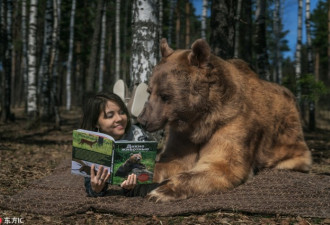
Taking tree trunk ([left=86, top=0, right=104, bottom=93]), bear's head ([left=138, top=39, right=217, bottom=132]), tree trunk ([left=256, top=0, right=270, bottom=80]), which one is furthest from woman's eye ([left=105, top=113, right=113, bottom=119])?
tree trunk ([left=86, top=0, right=104, bottom=93])

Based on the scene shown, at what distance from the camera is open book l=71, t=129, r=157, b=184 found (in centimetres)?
285

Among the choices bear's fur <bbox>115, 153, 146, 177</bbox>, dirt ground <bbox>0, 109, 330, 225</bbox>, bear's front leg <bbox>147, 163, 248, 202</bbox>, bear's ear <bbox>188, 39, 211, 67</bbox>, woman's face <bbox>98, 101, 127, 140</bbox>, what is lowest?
dirt ground <bbox>0, 109, 330, 225</bbox>

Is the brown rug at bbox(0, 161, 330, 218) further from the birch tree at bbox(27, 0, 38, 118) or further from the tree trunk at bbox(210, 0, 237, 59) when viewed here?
the birch tree at bbox(27, 0, 38, 118)

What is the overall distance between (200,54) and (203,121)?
0.62 m

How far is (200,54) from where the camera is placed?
3.24 m

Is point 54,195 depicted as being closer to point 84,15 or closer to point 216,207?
point 216,207

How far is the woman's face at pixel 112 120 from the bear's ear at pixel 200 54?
0.91 meters

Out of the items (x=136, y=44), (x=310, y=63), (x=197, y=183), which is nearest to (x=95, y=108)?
(x=197, y=183)

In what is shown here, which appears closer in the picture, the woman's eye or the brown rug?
the brown rug

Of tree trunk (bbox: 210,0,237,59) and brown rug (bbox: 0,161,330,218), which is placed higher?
tree trunk (bbox: 210,0,237,59)

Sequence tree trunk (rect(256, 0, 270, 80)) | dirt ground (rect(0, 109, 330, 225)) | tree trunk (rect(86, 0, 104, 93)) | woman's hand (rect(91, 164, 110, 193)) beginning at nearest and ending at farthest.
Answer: dirt ground (rect(0, 109, 330, 225)) < woman's hand (rect(91, 164, 110, 193)) < tree trunk (rect(256, 0, 270, 80)) < tree trunk (rect(86, 0, 104, 93))

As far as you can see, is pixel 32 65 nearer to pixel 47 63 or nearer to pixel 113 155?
pixel 47 63

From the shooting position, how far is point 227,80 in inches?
137

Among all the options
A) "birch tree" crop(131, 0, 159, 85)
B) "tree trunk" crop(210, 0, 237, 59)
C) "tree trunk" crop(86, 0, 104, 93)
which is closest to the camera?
"birch tree" crop(131, 0, 159, 85)
